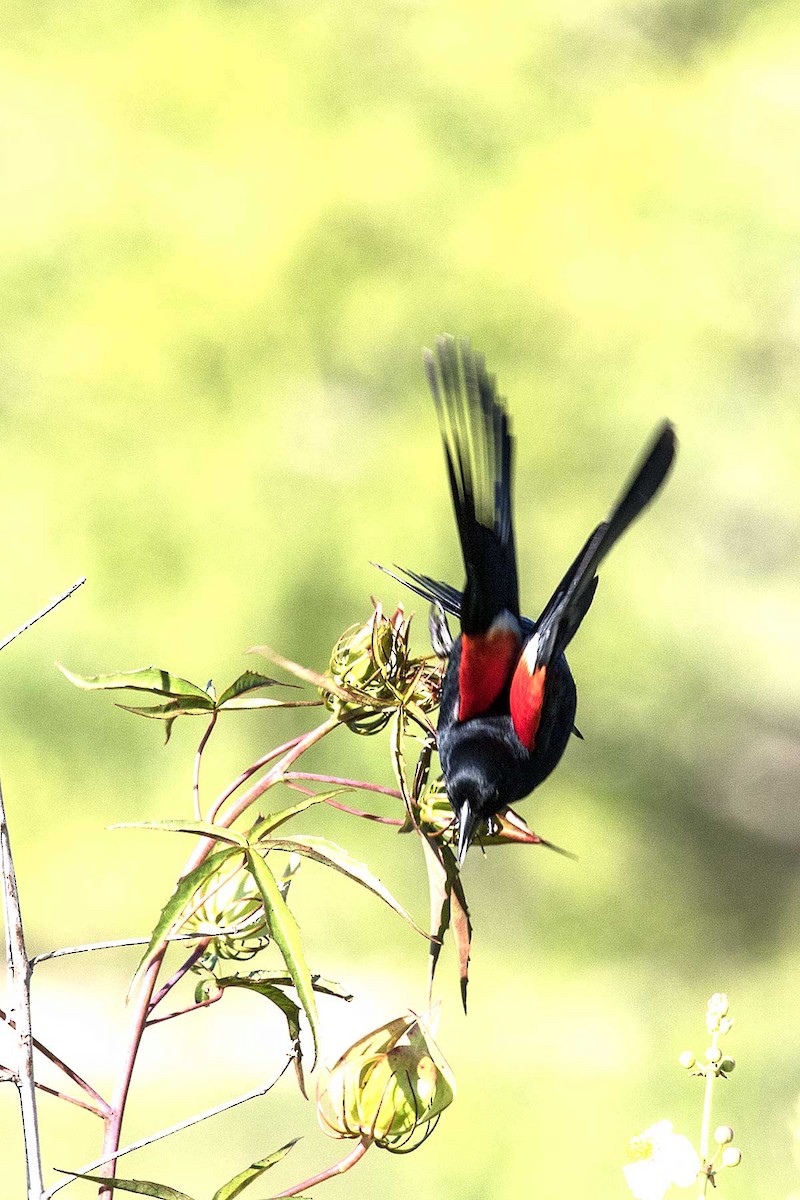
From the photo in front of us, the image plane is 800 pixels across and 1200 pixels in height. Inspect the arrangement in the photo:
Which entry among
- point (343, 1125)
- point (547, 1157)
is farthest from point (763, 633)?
point (343, 1125)

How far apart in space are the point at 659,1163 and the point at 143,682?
0.20 m

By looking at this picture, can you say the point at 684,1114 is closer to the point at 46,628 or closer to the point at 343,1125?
the point at 46,628

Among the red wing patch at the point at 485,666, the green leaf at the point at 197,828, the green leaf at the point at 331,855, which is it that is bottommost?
the green leaf at the point at 331,855

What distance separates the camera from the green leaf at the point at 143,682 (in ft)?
1.06

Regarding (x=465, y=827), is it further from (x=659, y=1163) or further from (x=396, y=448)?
(x=396, y=448)

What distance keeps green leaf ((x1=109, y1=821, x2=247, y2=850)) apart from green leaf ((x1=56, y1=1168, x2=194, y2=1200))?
71 millimetres

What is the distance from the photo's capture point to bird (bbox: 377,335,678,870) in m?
0.37

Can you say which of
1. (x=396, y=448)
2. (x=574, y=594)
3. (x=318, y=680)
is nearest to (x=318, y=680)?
(x=318, y=680)

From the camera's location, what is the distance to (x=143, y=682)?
0.33 metres

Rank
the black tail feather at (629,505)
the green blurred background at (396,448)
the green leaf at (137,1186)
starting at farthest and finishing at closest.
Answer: the green blurred background at (396,448), the black tail feather at (629,505), the green leaf at (137,1186)

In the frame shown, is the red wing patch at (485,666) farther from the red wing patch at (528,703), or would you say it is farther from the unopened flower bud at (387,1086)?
the unopened flower bud at (387,1086)

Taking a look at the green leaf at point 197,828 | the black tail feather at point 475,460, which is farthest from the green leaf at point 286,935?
the black tail feather at point 475,460

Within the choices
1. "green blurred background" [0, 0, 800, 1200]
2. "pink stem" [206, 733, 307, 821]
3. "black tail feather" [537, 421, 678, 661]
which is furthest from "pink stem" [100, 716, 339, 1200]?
"green blurred background" [0, 0, 800, 1200]

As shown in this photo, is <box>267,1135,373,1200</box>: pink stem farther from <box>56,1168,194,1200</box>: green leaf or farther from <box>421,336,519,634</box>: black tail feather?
<box>421,336,519,634</box>: black tail feather
